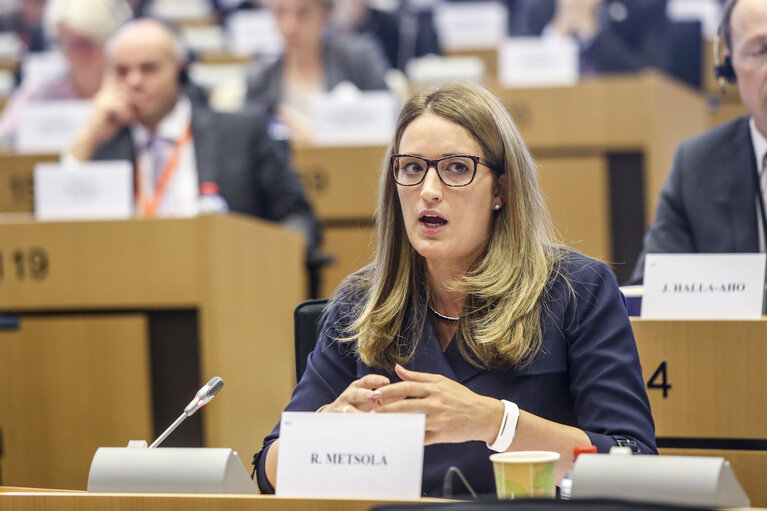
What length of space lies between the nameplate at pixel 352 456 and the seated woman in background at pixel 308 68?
153 inches

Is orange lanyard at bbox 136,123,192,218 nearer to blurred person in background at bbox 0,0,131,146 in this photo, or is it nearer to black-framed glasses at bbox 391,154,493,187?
blurred person in background at bbox 0,0,131,146

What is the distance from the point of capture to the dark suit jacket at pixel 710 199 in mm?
2930

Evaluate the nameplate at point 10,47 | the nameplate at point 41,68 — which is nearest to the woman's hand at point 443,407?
the nameplate at point 41,68

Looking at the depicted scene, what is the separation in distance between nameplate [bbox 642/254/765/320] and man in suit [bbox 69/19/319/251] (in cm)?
220

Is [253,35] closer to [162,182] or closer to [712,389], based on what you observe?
[162,182]

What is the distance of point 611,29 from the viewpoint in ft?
22.3

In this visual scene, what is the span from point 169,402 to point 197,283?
0.38 metres

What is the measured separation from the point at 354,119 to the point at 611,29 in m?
2.56

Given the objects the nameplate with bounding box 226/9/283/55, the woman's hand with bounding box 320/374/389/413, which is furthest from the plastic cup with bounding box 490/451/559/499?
the nameplate with bounding box 226/9/283/55

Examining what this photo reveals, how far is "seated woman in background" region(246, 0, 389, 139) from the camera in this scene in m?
5.48

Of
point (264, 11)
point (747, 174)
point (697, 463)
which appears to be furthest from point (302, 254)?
point (264, 11)

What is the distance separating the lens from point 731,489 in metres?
1.49

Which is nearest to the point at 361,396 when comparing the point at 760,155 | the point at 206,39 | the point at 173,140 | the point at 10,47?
the point at 760,155

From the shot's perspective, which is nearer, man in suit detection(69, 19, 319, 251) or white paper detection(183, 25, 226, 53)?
man in suit detection(69, 19, 319, 251)
